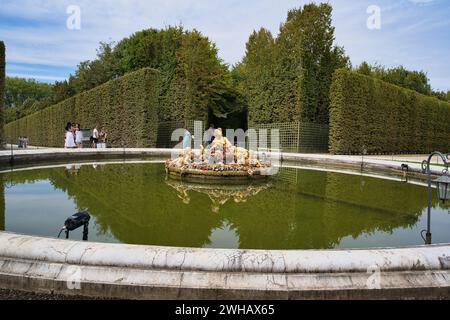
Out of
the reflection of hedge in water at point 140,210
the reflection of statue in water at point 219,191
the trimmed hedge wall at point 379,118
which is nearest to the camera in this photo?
the reflection of hedge in water at point 140,210

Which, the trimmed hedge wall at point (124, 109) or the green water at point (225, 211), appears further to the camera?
the trimmed hedge wall at point (124, 109)

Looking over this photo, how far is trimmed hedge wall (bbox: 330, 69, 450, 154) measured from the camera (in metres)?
19.6

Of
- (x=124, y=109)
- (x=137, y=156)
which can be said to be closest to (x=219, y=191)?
(x=137, y=156)

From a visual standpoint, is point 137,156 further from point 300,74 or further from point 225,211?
point 225,211

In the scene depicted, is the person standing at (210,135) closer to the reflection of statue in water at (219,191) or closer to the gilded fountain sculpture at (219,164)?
the gilded fountain sculpture at (219,164)

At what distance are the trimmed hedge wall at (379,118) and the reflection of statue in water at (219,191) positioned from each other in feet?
40.5

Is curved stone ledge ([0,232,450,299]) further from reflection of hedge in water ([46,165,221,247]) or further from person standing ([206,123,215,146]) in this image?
person standing ([206,123,215,146])

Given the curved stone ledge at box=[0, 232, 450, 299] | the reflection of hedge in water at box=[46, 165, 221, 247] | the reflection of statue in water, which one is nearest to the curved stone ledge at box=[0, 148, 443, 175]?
the reflection of hedge in water at box=[46, 165, 221, 247]

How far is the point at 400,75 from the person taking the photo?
156 ft

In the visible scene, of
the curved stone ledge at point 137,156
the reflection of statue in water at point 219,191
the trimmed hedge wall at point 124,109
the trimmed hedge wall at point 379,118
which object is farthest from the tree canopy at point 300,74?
the reflection of statue in water at point 219,191

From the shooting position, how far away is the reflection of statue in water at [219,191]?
6.61 meters
